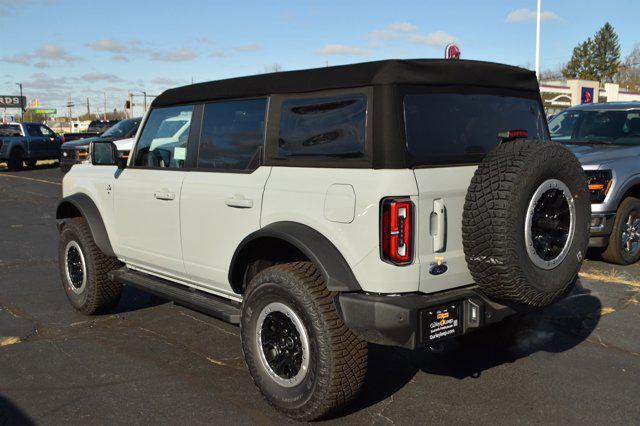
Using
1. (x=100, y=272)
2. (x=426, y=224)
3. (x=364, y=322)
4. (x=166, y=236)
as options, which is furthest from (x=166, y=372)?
(x=426, y=224)

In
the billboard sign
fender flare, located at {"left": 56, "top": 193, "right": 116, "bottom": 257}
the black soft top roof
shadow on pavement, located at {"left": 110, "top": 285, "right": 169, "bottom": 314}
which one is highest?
the billboard sign

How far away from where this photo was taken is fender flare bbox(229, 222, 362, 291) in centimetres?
319

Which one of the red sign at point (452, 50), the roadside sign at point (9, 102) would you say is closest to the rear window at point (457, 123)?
the red sign at point (452, 50)

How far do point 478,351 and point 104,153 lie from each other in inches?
131

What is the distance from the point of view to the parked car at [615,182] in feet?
22.4

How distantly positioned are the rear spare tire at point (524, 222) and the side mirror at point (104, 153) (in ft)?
10.1

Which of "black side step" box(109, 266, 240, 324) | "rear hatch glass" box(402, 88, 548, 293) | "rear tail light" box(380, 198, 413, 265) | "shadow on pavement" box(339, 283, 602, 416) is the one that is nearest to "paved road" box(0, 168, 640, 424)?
"shadow on pavement" box(339, 283, 602, 416)

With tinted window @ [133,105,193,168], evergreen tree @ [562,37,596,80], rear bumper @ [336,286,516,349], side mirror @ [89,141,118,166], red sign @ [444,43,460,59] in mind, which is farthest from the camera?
evergreen tree @ [562,37,596,80]

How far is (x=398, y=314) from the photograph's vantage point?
306cm

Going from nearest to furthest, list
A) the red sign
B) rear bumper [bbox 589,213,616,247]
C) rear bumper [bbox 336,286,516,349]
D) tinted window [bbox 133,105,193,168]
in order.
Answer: rear bumper [bbox 336,286,516,349]
tinted window [bbox 133,105,193,168]
rear bumper [bbox 589,213,616,247]
the red sign

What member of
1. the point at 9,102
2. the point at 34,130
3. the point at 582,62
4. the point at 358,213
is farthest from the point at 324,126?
the point at 9,102

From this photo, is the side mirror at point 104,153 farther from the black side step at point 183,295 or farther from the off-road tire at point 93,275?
the black side step at point 183,295

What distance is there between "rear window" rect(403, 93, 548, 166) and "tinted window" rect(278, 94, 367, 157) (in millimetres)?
257

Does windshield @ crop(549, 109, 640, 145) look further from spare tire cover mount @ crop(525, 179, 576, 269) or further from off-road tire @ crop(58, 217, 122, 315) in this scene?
off-road tire @ crop(58, 217, 122, 315)
